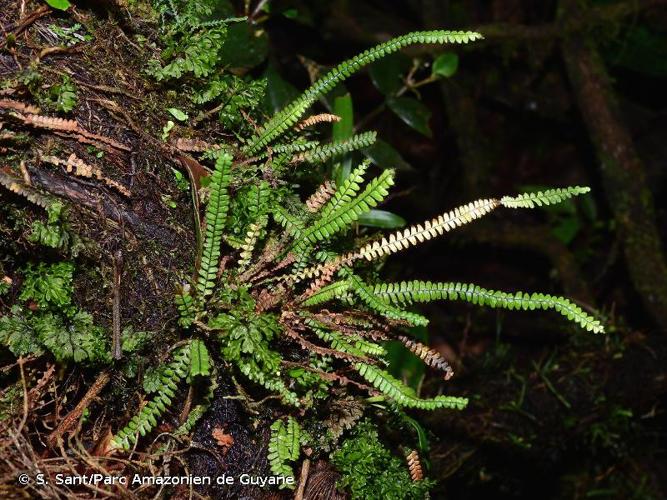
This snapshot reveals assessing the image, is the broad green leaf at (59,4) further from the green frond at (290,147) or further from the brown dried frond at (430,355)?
the brown dried frond at (430,355)

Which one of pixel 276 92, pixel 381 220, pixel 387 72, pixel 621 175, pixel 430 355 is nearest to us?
pixel 430 355

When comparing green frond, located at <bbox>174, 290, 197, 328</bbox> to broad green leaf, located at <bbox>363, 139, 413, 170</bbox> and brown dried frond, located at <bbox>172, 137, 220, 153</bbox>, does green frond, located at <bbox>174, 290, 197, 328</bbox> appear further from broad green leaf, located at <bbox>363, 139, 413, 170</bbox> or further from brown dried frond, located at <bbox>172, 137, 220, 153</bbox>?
broad green leaf, located at <bbox>363, 139, 413, 170</bbox>

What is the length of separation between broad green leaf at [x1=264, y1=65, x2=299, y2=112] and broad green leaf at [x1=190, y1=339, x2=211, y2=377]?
4.36 ft

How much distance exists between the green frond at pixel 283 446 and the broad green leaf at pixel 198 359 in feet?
0.90

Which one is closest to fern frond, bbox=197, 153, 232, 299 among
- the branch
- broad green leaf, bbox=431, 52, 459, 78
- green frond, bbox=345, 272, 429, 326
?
green frond, bbox=345, 272, 429, 326

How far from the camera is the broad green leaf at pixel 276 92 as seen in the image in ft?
7.99

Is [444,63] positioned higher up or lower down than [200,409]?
higher up

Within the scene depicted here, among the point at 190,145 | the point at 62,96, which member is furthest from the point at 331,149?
the point at 62,96

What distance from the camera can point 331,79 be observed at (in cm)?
165

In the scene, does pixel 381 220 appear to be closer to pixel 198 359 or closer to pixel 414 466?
pixel 414 466

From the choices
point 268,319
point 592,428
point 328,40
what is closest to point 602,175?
point 592,428

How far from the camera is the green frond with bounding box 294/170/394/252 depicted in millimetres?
1372

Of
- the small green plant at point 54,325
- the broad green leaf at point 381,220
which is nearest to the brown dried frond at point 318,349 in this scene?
the small green plant at point 54,325

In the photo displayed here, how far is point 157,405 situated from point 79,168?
59 centimetres
